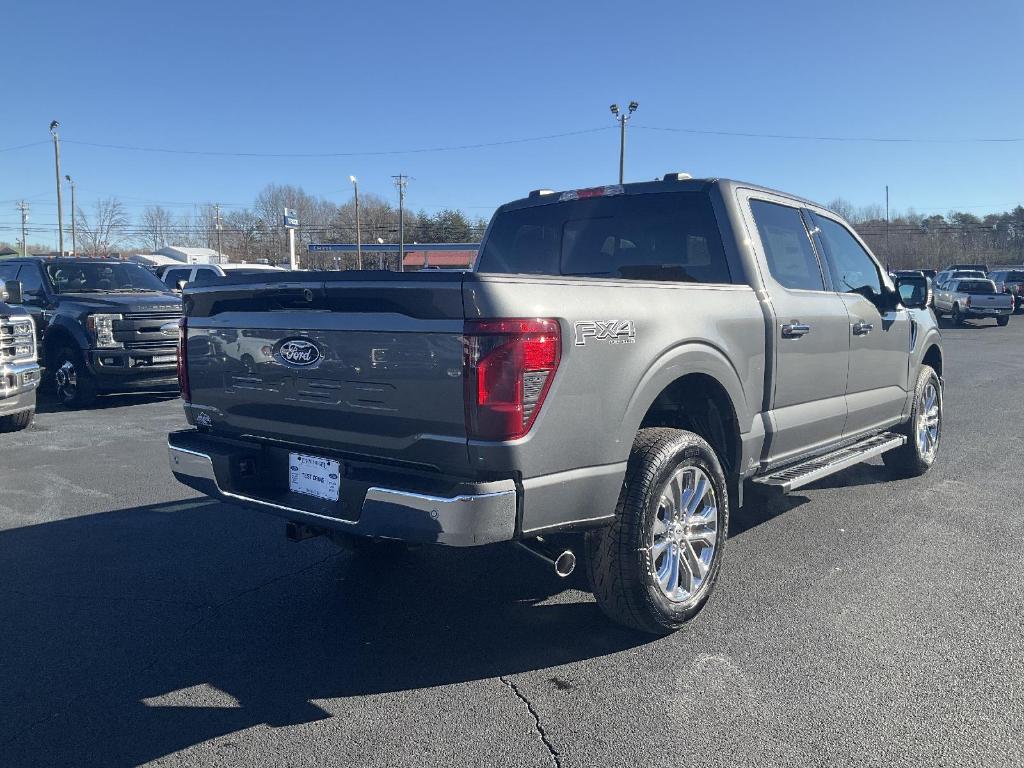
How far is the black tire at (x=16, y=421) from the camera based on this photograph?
848 centimetres

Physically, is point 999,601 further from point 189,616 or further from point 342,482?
point 189,616

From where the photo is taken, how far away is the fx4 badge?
10.0 feet

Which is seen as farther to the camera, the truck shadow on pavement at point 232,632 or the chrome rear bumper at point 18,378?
the chrome rear bumper at point 18,378

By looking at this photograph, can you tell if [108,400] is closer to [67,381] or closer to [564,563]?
[67,381]

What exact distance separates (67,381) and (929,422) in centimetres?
974

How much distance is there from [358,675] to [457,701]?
459mm

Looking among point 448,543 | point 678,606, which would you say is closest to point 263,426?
point 448,543

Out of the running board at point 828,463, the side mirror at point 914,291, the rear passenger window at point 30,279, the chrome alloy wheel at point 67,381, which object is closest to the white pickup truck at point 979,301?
the side mirror at point 914,291

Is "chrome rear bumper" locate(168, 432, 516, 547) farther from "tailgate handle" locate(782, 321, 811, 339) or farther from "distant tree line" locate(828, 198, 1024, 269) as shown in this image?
"distant tree line" locate(828, 198, 1024, 269)

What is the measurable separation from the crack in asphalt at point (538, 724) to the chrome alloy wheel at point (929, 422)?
4.56 meters

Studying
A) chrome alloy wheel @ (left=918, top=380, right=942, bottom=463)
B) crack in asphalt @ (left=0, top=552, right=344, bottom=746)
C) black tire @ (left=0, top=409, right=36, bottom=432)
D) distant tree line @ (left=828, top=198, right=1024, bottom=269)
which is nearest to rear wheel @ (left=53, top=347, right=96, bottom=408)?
black tire @ (left=0, top=409, right=36, bottom=432)

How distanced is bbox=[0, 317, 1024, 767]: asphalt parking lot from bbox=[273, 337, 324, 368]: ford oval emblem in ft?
4.01

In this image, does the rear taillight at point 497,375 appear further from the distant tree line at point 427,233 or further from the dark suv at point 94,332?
the distant tree line at point 427,233

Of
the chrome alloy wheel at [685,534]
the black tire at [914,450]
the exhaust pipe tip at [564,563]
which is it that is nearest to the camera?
the exhaust pipe tip at [564,563]
